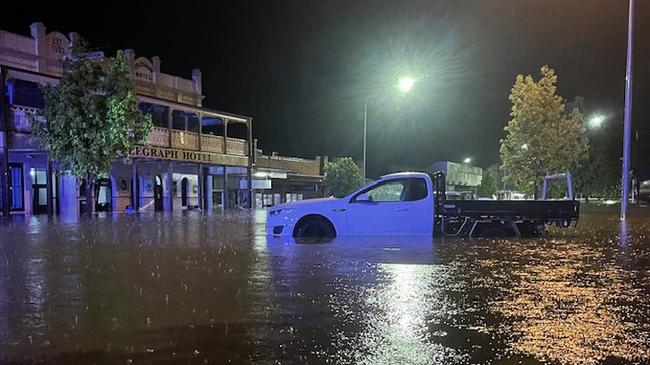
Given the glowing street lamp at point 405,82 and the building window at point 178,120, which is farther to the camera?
the building window at point 178,120

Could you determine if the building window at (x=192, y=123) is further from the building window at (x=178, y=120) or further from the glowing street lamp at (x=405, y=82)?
the glowing street lamp at (x=405, y=82)

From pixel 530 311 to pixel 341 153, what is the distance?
198 ft

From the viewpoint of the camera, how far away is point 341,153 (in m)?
65.8

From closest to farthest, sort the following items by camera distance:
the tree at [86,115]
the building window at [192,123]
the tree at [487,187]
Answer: the tree at [86,115] < the building window at [192,123] < the tree at [487,187]

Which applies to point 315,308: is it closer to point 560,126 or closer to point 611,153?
point 560,126

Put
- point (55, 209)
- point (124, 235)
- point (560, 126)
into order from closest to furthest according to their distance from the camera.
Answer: point (124, 235), point (55, 209), point (560, 126)

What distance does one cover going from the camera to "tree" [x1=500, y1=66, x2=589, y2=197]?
1243 inches

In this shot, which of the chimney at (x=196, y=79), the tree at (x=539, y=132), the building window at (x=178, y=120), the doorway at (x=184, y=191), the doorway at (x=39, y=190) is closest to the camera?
the doorway at (x=39, y=190)

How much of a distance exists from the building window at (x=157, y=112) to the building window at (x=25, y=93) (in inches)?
235

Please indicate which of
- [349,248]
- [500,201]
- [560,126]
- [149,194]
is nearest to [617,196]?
[560,126]

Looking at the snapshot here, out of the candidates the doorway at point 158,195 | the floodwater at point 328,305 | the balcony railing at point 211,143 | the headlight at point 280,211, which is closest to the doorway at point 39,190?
the doorway at point 158,195

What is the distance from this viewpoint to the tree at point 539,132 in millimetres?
31578

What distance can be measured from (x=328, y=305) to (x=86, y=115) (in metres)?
20.2

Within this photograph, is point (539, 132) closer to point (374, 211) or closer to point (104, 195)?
point (374, 211)
